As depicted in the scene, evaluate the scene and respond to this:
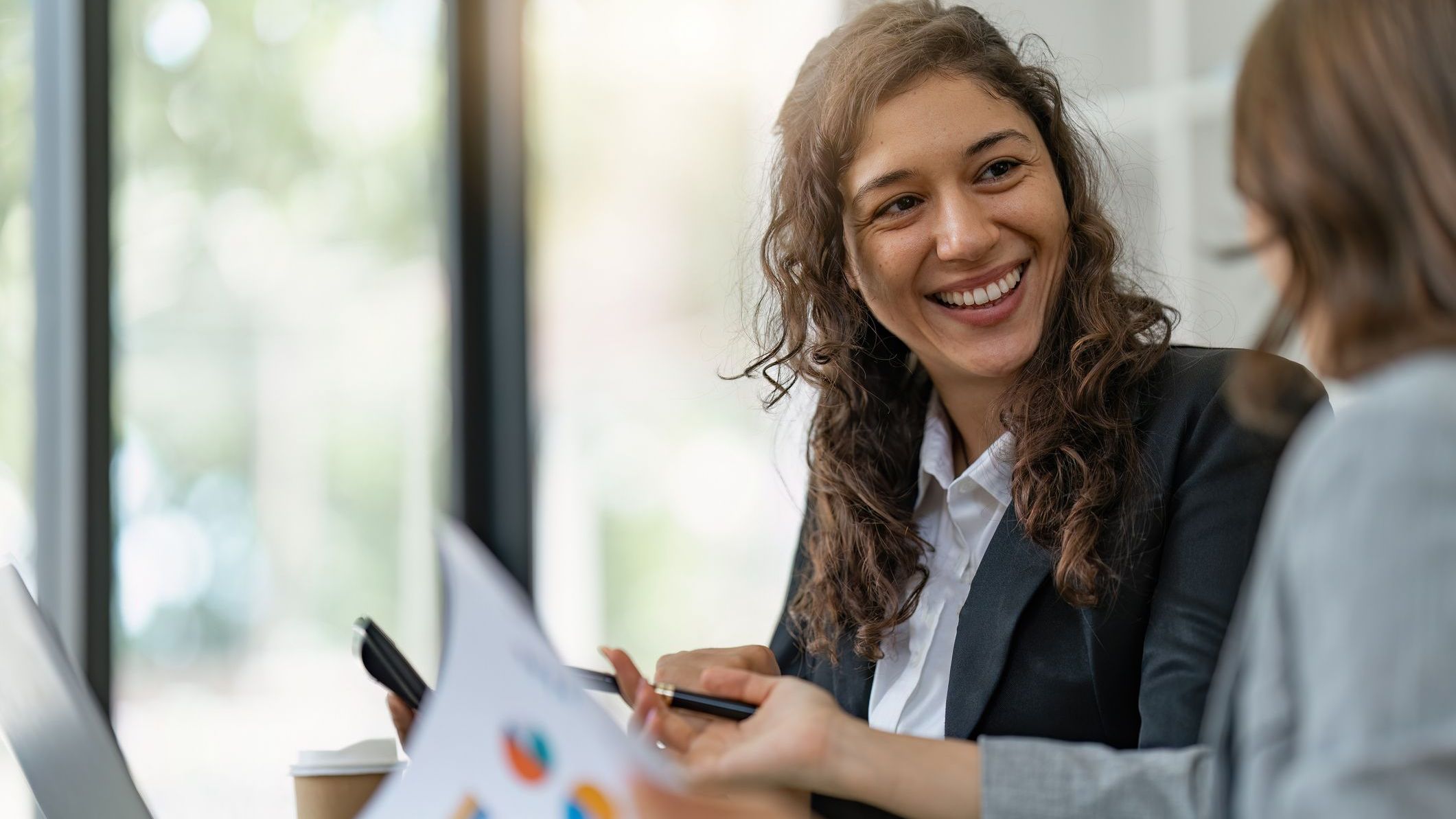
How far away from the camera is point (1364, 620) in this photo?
543mm

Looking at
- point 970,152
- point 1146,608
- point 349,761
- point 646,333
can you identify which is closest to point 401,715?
point 349,761

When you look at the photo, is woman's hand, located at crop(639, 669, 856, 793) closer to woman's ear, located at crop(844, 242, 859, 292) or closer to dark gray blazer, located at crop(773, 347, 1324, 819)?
dark gray blazer, located at crop(773, 347, 1324, 819)

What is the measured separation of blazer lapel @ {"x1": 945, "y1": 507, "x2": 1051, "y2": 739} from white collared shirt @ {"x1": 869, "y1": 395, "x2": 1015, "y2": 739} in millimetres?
40

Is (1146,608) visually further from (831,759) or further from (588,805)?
(588,805)

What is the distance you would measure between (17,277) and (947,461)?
5.30 ft

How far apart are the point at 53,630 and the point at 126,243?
159 centimetres

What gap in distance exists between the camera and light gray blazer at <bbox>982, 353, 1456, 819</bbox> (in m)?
0.54

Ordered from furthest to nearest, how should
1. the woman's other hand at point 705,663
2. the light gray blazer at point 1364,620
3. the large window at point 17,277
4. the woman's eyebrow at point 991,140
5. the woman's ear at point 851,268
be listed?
the large window at point 17,277, the woman's ear at point 851,268, the woman's eyebrow at point 991,140, the woman's other hand at point 705,663, the light gray blazer at point 1364,620

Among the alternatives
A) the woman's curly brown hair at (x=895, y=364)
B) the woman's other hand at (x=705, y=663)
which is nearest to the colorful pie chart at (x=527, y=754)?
the woman's other hand at (x=705, y=663)

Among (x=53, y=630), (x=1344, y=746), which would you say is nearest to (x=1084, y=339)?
(x=1344, y=746)

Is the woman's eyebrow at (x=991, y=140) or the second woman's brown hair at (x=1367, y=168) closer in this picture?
the second woman's brown hair at (x=1367, y=168)

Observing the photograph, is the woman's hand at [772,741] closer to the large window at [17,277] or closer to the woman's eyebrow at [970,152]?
the woman's eyebrow at [970,152]

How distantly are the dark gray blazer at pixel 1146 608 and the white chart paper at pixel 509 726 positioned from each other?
0.58 meters

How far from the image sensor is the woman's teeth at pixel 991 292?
1356mm
